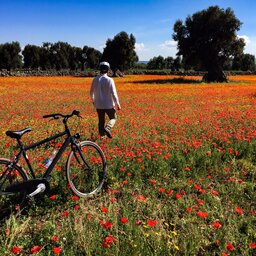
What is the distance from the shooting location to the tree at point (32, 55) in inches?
4048

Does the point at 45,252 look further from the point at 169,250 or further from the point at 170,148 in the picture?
the point at 170,148

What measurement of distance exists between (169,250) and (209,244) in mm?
675

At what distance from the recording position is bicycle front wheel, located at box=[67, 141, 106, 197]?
5.74 metres

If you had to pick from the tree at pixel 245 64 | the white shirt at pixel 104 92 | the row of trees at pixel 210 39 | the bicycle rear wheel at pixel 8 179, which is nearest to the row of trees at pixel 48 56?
the row of trees at pixel 210 39

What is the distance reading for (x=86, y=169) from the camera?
6078mm

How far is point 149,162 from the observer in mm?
7051

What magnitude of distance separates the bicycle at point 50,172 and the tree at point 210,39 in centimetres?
4610

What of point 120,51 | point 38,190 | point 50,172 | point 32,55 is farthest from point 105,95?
point 32,55

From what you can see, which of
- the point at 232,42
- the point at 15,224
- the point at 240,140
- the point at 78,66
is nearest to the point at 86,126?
the point at 240,140

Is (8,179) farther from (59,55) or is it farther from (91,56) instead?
(91,56)

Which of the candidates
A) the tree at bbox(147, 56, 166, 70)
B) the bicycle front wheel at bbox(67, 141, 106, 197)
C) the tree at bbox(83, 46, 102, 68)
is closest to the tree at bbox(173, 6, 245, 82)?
the bicycle front wheel at bbox(67, 141, 106, 197)

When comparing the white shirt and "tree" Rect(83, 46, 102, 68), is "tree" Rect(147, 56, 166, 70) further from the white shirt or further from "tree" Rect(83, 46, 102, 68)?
the white shirt

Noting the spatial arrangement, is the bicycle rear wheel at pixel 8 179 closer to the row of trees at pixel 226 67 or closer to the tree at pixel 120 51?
the tree at pixel 120 51

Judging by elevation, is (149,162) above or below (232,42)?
below
